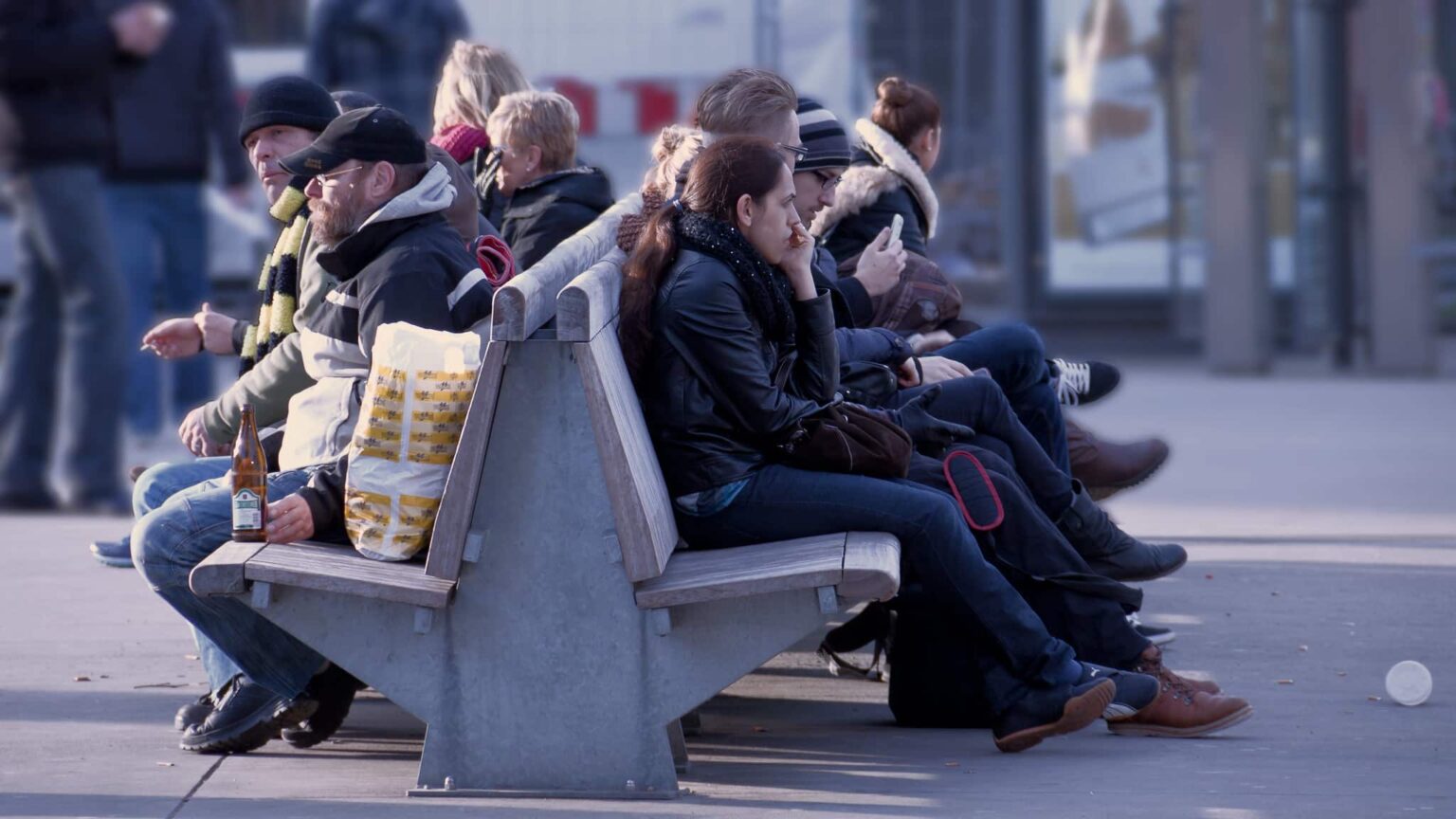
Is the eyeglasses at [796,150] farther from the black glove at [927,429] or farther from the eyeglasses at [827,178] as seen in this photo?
the black glove at [927,429]

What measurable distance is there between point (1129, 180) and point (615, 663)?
1027 centimetres

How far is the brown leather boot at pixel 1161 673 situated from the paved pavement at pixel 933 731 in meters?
0.13

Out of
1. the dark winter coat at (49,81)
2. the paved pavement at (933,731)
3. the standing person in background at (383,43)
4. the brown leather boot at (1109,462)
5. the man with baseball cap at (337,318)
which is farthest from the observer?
the standing person in background at (383,43)

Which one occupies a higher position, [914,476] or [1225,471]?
[914,476]

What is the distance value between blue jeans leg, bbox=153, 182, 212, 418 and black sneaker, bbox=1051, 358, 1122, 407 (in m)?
5.07

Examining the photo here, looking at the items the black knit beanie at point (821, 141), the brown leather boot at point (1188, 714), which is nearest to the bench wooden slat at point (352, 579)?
the brown leather boot at point (1188, 714)

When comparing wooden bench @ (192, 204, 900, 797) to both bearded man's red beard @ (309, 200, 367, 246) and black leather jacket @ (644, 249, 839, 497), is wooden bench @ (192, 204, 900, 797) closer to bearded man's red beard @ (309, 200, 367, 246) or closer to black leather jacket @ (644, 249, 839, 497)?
black leather jacket @ (644, 249, 839, 497)

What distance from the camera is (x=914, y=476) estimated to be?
492cm

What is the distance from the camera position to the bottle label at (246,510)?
14.0ft

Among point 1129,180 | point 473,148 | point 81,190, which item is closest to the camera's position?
point 473,148

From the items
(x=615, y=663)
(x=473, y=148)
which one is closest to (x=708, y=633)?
(x=615, y=663)

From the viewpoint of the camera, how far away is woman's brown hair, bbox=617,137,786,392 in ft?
14.6

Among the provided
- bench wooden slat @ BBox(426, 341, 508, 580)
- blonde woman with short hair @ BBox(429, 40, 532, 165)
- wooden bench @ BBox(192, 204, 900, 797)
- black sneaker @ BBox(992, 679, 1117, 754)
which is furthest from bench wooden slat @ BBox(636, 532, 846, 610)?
blonde woman with short hair @ BBox(429, 40, 532, 165)

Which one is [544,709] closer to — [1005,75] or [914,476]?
[914,476]
